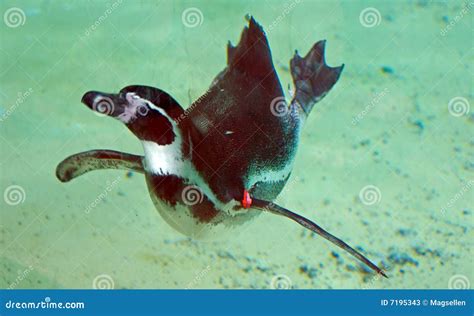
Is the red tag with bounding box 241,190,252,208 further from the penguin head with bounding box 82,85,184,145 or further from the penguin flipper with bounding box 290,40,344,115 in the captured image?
the penguin flipper with bounding box 290,40,344,115

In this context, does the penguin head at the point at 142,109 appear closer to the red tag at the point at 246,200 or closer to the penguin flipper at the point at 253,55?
the red tag at the point at 246,200

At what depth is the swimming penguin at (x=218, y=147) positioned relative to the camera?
4.37ft

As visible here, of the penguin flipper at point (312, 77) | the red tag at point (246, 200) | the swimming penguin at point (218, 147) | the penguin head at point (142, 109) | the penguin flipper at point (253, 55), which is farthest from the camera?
the penguin flipper at point (312, 77)

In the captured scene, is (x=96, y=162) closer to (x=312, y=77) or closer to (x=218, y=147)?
(x=218, y=147)

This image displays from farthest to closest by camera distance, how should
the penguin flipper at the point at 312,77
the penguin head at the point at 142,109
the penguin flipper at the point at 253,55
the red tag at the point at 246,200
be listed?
the penguin flipper at the point at 312,77, the penguin flipper at the point at 253,55, the red tag at the point at 246,200, the penguin head at the point at 142,109

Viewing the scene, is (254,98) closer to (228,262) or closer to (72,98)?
(228,262)

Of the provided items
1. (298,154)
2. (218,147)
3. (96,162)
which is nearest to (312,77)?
(298,154)

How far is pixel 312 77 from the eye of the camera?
205 centimetres

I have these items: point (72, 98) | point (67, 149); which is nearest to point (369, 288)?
point (67, 149)

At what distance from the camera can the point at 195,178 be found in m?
1.47

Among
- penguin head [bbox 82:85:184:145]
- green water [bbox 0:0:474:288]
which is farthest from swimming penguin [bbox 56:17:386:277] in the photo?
green water [bbox 0:0:474:288]

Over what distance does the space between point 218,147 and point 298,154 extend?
1.00m

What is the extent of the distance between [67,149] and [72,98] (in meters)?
0.35

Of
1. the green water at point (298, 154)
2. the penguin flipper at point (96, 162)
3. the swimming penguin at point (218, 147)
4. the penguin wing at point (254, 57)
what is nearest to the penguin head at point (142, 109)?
the swimming penguin at point (218, 147)
